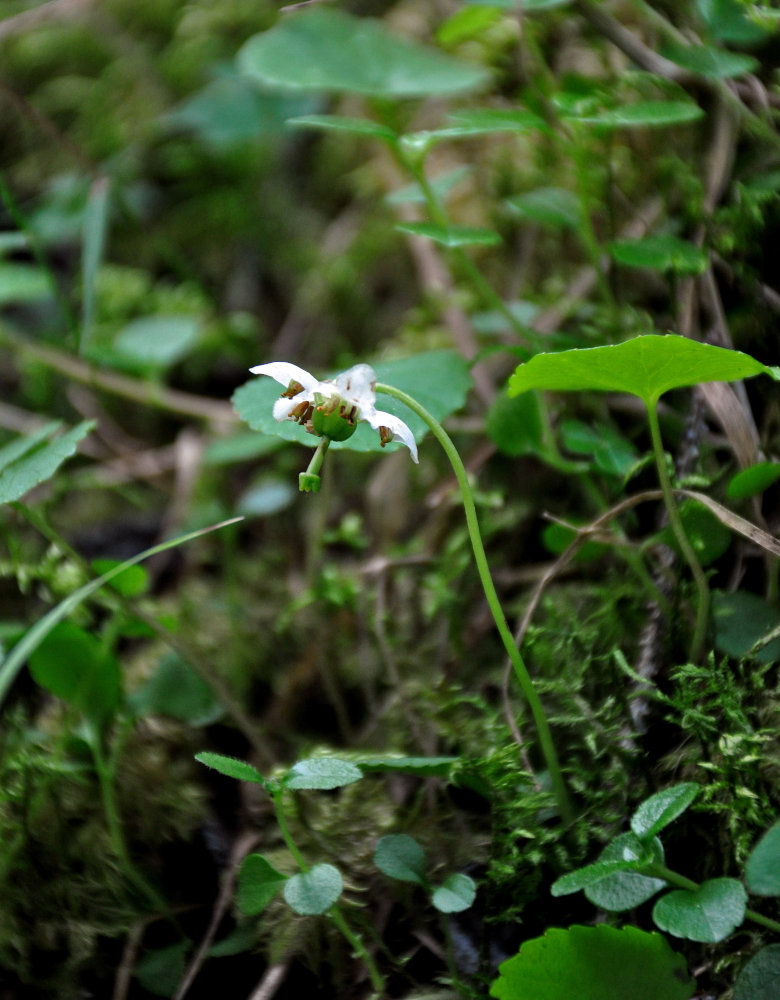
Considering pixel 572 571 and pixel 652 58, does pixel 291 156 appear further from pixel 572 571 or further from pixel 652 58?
pixel 572 571

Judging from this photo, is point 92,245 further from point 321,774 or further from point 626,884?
point 626,884

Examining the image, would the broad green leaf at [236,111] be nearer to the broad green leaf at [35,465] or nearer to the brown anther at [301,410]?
the broad green leaf at [35,465]

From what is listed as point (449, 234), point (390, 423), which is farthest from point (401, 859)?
point (449, 234)

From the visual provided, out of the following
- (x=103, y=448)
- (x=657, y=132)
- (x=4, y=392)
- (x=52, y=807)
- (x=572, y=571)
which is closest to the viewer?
(x=52, y=807)

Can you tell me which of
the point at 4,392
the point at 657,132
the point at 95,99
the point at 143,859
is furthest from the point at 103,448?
the point at 657,132

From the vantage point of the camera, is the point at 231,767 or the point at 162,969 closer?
the point at 231,767

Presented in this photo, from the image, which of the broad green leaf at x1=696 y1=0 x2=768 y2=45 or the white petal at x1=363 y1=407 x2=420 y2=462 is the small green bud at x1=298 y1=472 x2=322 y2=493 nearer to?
the white petal at x1=363 y1=407 x2=420 y2=462

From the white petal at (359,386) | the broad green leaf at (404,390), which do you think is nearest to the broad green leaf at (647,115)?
the broad green leaf at (404,390)
